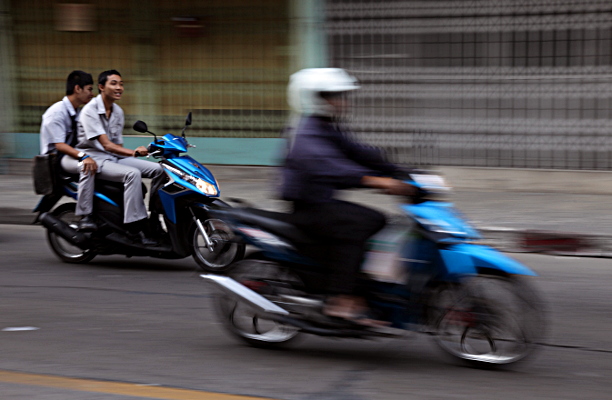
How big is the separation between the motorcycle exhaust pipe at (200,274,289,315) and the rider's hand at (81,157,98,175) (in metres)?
2.89

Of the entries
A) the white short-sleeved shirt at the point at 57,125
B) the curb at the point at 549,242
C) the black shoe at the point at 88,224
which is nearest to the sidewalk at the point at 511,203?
the curb at the point at 549,242

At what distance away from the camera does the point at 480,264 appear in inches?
165

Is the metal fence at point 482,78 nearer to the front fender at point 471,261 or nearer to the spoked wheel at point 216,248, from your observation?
the spoked wheel at point 216,248

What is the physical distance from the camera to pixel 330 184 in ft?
14.4

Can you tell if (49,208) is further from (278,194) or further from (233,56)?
(233,56)

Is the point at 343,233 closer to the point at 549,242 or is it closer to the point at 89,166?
the point at 89,166

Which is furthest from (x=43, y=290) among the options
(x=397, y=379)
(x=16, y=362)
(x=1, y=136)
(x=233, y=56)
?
(x=1, y=136)

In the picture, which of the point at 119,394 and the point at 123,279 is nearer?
the point at 119,394

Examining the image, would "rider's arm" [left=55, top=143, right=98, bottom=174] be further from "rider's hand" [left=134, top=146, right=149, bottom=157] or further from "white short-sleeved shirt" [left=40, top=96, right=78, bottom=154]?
"rider's hand" [left=134, top=146, right=149, bottom=157]

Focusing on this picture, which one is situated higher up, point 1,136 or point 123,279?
point 1,136

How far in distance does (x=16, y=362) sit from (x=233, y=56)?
893 centimetres

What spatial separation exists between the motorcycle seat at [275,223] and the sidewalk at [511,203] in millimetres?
4367

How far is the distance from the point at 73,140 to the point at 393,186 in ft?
13.7

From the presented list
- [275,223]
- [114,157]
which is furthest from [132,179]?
[275,223]
